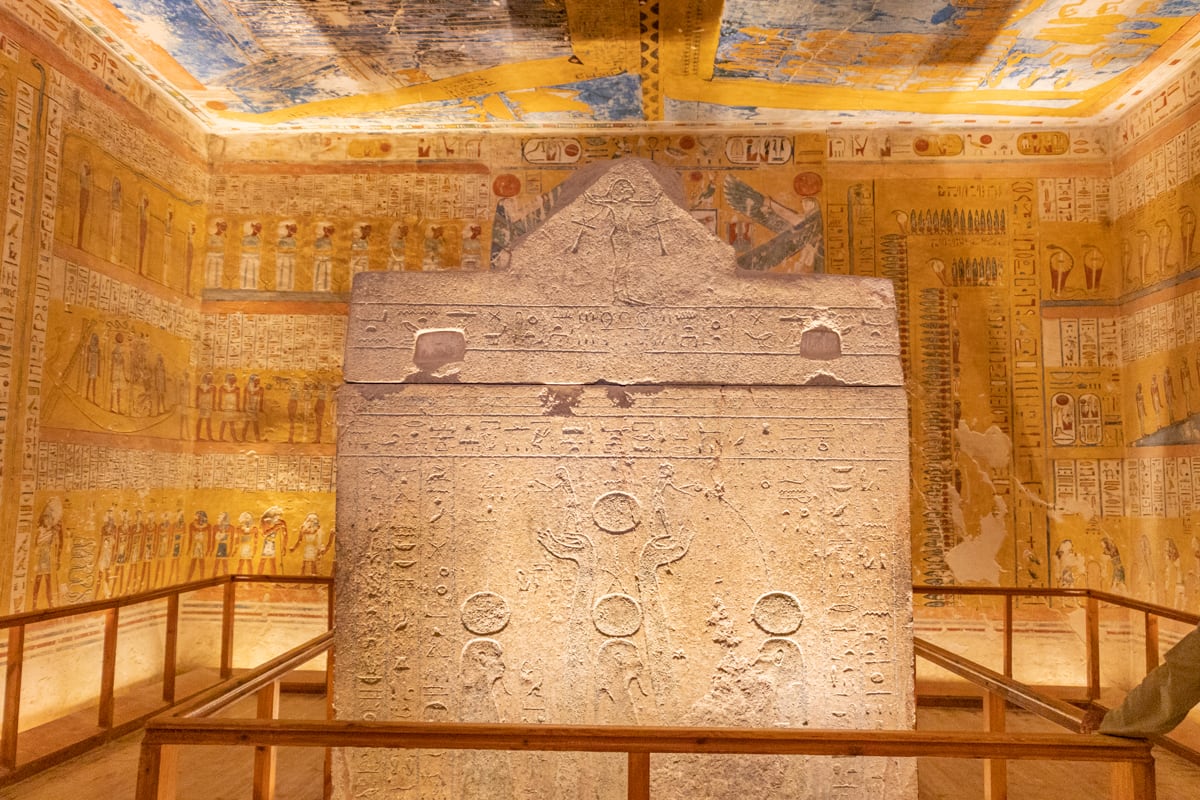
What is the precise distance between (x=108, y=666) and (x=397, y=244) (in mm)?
3871

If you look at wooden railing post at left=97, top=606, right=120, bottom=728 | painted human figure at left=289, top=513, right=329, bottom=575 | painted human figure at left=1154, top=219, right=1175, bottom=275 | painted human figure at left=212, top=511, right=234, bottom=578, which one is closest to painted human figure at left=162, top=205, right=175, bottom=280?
painted human figure at left=212, top=511, right=234, bottom=578

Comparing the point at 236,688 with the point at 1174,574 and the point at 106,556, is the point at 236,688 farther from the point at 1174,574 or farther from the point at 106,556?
the point at 1174,574

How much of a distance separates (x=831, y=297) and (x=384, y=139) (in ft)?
17.0

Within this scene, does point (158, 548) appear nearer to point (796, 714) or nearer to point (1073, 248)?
point (796, 714)

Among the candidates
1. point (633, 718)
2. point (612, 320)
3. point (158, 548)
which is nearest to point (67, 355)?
point (158, 548)

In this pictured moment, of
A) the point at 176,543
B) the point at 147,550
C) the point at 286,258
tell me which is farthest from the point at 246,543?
the point at 286,258

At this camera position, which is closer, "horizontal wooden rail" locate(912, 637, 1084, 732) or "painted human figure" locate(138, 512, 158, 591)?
"horizontal wooden rail" locate(912, 637, 1084, 732)

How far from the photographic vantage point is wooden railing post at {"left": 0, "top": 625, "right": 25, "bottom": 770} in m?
3.63

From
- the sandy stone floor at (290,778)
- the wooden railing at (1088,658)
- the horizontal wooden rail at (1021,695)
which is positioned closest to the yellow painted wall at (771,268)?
the wooden railing at (1088,658)

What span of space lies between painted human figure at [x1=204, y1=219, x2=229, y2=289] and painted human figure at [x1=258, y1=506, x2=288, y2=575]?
2.03m

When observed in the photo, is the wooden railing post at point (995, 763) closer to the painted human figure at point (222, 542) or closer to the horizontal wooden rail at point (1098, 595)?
the horizontal wooden rail at point (1098, 595)

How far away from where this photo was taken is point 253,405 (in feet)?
22.3

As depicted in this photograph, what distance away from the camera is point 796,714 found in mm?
2869

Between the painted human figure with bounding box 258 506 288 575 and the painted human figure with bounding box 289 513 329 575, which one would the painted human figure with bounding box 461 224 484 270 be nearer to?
the painted human figure with bounding box 289 513 329 575
